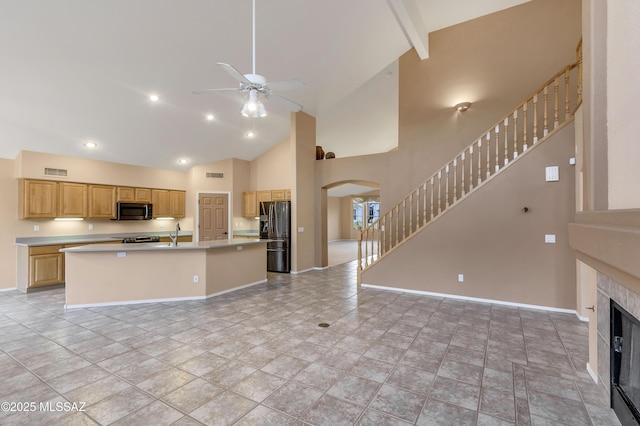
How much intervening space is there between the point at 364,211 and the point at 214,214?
10.0m

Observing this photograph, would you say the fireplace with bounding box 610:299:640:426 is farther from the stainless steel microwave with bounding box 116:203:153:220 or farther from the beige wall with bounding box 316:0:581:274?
the stainless steel microwave with bounding box 116:203:153:220

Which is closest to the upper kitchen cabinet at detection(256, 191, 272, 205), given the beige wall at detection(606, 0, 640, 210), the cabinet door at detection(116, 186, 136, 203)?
the cabinet door at detection(116, 186, 136, 203)

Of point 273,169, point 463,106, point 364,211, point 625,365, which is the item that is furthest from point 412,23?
point 364,211

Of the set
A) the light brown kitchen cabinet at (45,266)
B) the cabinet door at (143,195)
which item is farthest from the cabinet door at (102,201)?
the light brown kitchen cabinet at (45,266)

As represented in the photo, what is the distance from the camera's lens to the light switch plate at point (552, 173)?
13.3 feet

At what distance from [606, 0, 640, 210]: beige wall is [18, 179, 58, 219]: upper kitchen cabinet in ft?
26.7

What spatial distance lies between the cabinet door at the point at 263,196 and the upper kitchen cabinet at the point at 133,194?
2.74m

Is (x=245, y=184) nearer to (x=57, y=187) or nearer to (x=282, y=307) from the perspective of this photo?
(x=57, y=187)

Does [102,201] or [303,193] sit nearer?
[102,201]

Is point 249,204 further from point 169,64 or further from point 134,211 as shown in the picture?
point 169,64

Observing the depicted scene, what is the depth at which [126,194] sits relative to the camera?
679 centimetres

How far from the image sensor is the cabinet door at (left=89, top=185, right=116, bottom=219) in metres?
6.23

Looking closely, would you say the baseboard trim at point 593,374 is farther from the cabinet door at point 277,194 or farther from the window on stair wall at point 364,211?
the window on stair wall at point 364,211

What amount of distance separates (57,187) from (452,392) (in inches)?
299
